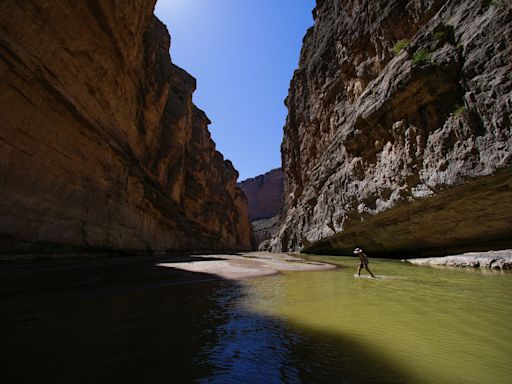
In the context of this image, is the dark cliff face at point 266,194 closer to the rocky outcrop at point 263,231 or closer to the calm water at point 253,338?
the rocky outcrop at point 263,231

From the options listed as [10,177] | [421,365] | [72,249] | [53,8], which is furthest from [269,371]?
[53,8]

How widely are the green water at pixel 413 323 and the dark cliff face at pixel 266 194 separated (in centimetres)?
11490

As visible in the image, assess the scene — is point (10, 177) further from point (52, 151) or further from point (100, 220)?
point (100, 220)

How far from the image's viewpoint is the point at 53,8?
12.8 metres

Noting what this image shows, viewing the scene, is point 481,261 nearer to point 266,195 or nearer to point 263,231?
point 263,231

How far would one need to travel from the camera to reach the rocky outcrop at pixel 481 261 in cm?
1073

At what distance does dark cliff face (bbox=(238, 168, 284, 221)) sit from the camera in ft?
406

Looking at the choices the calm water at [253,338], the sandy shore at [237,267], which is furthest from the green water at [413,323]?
the sandy shore at [237,267]

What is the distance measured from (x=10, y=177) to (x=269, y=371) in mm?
12596

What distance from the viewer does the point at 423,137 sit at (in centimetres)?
1393

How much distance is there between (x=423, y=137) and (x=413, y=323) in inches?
495

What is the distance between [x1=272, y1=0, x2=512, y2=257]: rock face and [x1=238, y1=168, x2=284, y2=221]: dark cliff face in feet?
317

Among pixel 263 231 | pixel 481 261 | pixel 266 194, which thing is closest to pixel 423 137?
pixel 481 261

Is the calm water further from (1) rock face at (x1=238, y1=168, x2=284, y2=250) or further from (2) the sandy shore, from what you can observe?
(1) rock face at (x1=238, y1=168, x2=284, y2=250)
